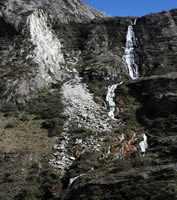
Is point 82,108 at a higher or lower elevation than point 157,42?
lower

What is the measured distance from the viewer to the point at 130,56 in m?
37.9

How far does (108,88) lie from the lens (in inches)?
1174

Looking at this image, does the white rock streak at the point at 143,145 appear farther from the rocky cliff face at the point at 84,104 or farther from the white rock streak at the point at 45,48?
the white rock streak at the point at 45,48

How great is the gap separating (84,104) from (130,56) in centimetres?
1518

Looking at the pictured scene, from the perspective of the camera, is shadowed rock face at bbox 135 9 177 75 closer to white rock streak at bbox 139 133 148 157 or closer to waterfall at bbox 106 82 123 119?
waterfall at bbox 106 82 123 119

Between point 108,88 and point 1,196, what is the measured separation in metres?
17.8

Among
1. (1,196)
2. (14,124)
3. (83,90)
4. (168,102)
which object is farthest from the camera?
(83,90)

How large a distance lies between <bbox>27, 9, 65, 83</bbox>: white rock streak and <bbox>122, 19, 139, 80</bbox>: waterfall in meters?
8.07

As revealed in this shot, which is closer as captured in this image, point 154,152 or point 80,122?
point 154,152

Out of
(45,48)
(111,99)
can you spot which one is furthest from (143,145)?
(45,48)

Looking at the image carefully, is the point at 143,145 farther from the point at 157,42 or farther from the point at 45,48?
the point at 157,42

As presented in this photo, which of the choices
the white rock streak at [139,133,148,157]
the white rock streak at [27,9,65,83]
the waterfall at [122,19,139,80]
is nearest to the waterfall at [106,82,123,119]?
the white rock streak at [139,133,148,157]

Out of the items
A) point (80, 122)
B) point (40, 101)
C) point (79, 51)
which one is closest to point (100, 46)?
point (79, 51)

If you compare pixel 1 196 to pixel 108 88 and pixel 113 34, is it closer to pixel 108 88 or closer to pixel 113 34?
pixel 108 88
